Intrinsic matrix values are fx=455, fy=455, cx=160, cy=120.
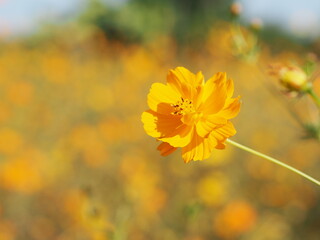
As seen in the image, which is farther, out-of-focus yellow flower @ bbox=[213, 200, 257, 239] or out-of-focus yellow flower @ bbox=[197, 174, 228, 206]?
out-of-focus yellow flower @ bbox=[197, 174, 228, 206]

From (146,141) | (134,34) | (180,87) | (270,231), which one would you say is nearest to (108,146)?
(146,141)

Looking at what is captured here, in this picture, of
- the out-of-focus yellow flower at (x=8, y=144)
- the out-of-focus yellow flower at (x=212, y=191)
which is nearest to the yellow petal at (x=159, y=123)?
the out-of-focus yellow flower at (x=212, y=191)

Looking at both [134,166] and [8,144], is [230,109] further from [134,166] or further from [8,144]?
[8,144]

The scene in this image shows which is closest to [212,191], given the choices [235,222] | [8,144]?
[235,222]

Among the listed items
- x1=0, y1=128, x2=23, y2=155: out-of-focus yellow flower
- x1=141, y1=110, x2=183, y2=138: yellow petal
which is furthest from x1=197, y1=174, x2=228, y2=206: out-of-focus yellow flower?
x1=141, y1=110, x2=183, y2=138: yellow petal

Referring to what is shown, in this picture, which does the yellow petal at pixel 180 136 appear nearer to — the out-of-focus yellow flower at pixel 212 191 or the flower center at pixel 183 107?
the flower center at pixel 183 107

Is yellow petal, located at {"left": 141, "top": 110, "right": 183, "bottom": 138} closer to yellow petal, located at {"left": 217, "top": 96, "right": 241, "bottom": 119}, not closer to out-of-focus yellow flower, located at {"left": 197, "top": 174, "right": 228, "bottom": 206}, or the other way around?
yellow petal, located at {"left": 217, "top": 96, "right": 241, "bottom": 119}
